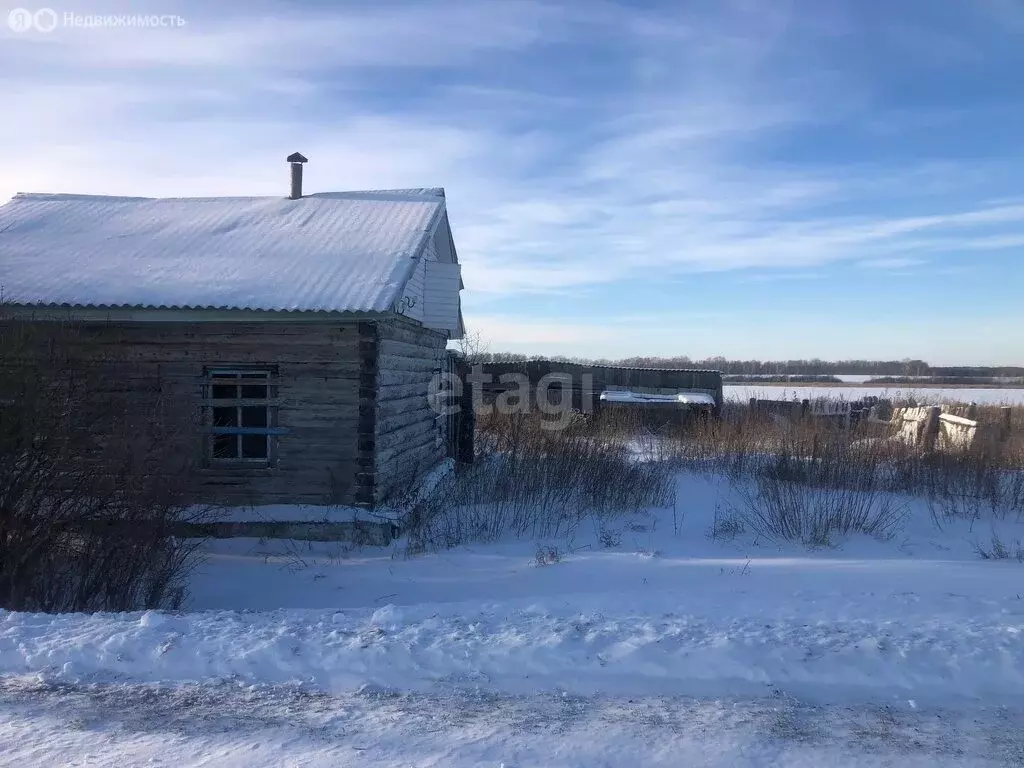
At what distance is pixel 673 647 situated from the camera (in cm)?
501

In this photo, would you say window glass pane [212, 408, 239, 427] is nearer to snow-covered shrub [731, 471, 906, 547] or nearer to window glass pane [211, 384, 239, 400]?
window glass pane [211, 384, 239, 400]

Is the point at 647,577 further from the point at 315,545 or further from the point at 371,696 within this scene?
the point at 315,545

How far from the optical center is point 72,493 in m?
7.48

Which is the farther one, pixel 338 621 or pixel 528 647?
pixel 338 621

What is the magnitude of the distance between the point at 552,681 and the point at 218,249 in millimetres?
9527

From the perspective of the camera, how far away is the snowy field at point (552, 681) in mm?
3801

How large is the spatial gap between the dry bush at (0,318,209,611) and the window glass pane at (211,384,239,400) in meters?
2.74

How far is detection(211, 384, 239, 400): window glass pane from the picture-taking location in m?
11.0

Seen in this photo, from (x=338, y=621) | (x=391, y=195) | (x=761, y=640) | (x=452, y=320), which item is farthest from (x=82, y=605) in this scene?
(x=391, y=195)

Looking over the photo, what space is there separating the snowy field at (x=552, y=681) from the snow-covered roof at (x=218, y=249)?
17.1 ft

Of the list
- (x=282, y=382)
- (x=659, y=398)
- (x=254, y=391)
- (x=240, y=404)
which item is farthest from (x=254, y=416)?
(x=659, y=398)

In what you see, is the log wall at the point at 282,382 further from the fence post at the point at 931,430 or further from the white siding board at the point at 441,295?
the fence post at the point at 931,430

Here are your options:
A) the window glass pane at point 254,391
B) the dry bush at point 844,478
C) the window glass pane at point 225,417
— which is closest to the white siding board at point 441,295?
the window glass pane at point 254,391

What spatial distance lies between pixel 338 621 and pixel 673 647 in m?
2.29
